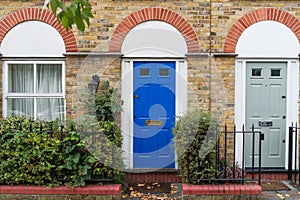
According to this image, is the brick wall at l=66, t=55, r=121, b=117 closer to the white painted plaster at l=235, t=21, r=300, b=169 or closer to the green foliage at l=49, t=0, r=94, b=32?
the white painted plaster at l=235, t=21, r=300, b=169

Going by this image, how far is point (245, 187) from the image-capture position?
5.36 m

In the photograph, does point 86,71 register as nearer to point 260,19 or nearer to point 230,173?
point 230,173

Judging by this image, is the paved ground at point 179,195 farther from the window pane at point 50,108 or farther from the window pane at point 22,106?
the window pane at point 22,106

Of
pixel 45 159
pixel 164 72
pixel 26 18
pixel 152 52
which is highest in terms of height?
pixel 26 18

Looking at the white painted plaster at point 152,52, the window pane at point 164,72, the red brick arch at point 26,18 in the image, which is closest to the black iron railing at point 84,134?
the white painted plaster at point 152,52

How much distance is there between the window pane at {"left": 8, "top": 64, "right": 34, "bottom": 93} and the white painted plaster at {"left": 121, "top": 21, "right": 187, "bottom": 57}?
6.88ft

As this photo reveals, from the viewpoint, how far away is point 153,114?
22.9ft

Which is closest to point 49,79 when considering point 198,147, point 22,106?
point 22,106

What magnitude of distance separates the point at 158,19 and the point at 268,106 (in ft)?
9.76

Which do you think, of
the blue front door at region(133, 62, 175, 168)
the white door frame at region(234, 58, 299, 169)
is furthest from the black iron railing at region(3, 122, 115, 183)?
the white door frame at region(234, 58, 299, 169)

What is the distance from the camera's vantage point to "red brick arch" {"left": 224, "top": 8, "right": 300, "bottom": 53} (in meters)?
6.84

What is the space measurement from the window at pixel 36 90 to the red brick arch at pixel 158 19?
52.8 inches

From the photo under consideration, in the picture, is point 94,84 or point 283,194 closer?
point 283,194

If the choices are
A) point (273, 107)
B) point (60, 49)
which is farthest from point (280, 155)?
point (60, 49)
